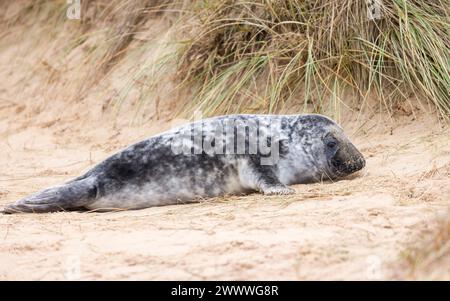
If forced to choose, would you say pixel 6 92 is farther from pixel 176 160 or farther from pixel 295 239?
pixel 295 239

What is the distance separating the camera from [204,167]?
4.85m

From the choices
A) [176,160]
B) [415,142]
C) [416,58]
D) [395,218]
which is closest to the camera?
[395,218]

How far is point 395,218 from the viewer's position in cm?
362

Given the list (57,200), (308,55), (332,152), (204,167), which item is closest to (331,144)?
(332,152)

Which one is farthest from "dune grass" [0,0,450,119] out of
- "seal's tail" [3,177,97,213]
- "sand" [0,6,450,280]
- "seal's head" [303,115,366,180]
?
"seal's tail" [3,177,97,213]

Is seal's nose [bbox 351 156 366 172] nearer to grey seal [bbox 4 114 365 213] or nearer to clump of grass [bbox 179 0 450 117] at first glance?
grey seal [bbox 4 114 365 213]

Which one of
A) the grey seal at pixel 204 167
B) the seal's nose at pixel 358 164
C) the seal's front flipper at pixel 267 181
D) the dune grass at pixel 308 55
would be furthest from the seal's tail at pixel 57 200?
the dune grass at pixel 308 55

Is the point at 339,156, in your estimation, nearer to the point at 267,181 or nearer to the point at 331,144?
the point at 331,144

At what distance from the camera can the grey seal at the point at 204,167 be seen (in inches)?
188

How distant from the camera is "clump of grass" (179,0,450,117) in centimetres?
590

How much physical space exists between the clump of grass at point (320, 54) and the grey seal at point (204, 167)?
92 centimetres

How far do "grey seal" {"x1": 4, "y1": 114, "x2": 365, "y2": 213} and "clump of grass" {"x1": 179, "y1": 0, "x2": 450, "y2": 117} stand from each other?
0.92m
